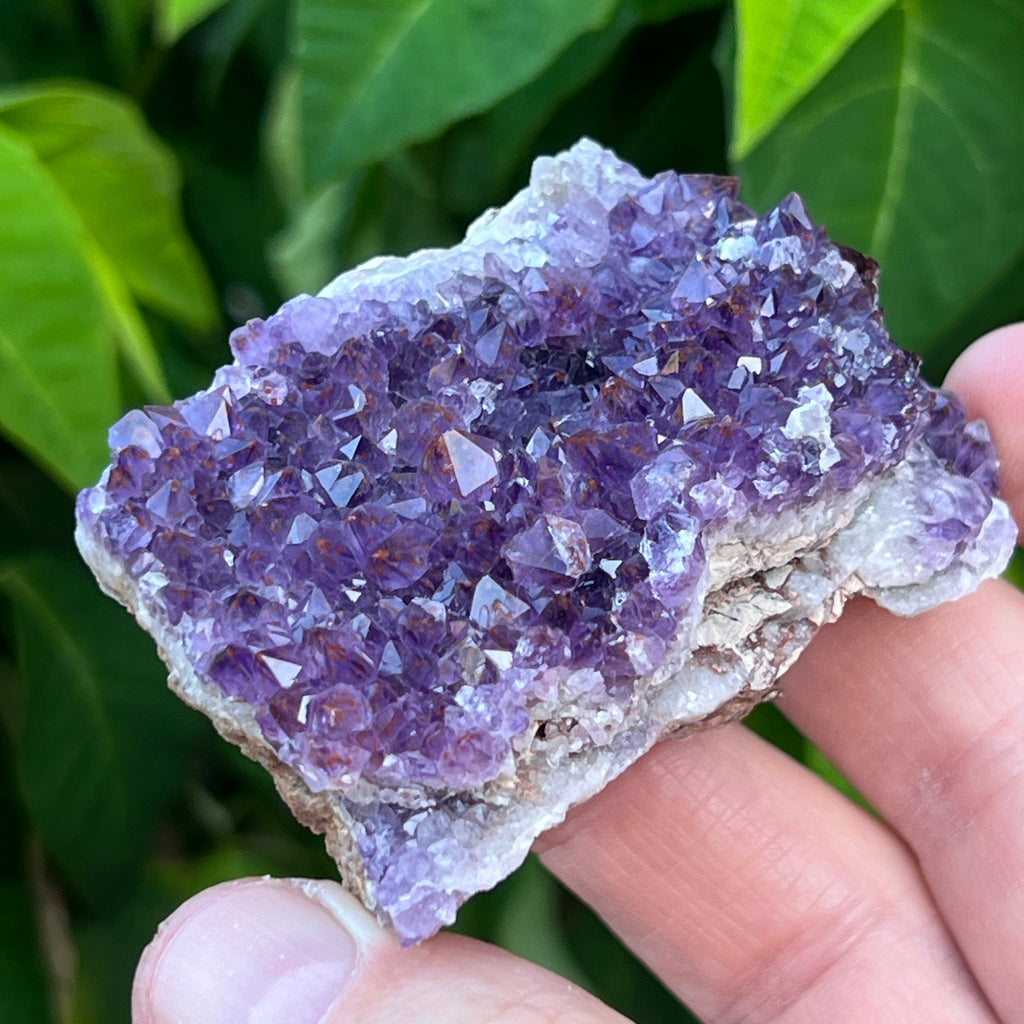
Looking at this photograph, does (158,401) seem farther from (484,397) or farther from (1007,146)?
(1007,146)

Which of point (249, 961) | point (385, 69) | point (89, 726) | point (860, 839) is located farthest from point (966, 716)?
point (89, 726)

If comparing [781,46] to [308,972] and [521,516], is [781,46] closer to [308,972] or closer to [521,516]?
[521,516]

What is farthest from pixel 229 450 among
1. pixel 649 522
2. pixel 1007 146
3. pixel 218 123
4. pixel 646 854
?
pixel 218 123

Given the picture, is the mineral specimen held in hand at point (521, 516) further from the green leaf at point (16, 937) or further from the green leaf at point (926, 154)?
the green leaf at point (16, 937)

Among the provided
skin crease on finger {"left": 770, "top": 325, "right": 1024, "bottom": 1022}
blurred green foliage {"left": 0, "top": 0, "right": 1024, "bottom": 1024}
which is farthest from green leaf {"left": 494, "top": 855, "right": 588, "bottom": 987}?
skin crease on finger {"left": 770, "top": 325, "right": 1024, "bottom": 1022}

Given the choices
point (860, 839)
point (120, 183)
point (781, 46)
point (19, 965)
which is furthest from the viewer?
point (19, 965)

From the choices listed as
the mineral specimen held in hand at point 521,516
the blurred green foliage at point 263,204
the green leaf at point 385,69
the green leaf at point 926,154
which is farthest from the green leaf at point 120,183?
the green leaf at point 926,154

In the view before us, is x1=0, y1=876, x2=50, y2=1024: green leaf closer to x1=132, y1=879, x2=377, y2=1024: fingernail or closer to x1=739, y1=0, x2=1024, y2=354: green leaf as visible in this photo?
x1=132, y1=879, x2=377, y2=1024: fingernail
